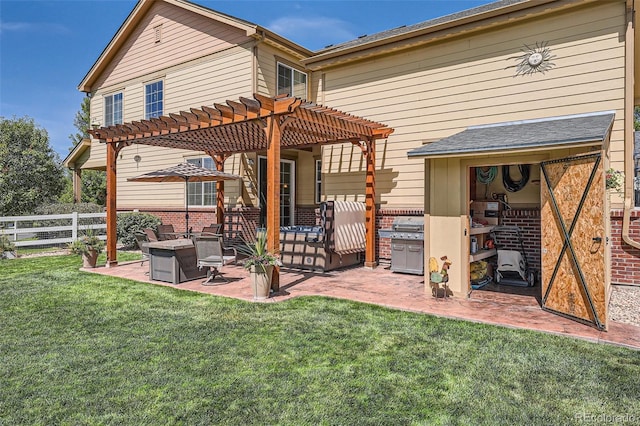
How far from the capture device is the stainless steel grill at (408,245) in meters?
8.22

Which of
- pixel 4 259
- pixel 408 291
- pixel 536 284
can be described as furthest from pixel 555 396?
pixel 4 259

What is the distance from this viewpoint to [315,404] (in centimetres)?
302

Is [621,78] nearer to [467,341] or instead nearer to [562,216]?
[562,216]

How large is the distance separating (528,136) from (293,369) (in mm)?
4778

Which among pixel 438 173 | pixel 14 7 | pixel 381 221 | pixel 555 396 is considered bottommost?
pixel 555 396

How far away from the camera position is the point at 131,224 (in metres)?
13.0

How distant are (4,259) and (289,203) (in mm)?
8128

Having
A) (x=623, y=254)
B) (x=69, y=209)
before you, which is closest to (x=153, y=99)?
(x=69, y=209)

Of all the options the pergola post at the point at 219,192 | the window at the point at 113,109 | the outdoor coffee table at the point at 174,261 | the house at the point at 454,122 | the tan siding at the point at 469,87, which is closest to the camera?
the house at the point at 454,122

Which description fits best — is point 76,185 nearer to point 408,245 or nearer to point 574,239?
point 408,245

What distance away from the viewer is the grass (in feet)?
9.53

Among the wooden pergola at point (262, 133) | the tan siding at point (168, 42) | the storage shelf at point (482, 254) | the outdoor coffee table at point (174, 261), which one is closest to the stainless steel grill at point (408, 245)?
the wooden pergola at point (262, 133)

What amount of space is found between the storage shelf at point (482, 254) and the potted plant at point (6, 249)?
1203cm

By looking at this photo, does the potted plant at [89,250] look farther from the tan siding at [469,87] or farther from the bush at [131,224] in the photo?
the tan siding at [469,87]
